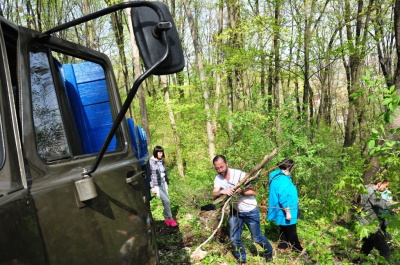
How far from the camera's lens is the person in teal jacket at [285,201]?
16.6ft

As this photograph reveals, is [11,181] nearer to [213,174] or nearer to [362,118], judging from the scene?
[213,174]

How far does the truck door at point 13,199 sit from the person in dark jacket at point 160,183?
16.5 feet

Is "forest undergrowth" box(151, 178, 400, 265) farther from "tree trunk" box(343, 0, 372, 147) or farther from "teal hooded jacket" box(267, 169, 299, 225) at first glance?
"tree trunk" box(343, 0, 372, 147)

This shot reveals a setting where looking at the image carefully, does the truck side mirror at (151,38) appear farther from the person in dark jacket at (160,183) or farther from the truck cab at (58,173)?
the person in dark jacket at (160,183)

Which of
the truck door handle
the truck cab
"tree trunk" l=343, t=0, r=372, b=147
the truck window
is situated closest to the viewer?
the truck cab

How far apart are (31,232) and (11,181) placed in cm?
24

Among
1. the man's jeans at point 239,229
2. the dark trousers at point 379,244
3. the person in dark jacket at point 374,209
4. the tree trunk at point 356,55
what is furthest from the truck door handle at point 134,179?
the tree trunk at point 356,55

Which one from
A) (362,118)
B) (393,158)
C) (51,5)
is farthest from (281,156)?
(51,5)

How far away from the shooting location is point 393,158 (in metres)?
2.62

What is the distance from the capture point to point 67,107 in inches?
80.6

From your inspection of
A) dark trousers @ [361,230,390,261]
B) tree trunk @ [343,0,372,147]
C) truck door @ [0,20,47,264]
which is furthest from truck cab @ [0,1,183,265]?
tree trunk @ [343,0,372,147]

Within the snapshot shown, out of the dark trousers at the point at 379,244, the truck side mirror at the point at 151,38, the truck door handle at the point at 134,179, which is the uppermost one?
the truck side mirror at the point at 151,38

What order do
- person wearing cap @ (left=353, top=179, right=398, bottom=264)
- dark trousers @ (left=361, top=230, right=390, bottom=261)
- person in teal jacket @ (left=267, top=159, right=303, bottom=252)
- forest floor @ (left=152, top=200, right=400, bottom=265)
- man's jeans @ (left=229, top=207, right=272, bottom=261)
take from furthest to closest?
person in teal jacket @ (left=267, top=159, right=303, bottom=252) → forest floor @ (left=152, top=200, right=400, bottom=265) → man's jeans @ (left=229, top=207, right=272, bottom=261) → dark trousers @ (left=361, top=230, right=390, bottom=261) → person wearing cap @ (left=353, top=179, right=398, bottom=264)

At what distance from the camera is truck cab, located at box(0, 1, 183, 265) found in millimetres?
1289
